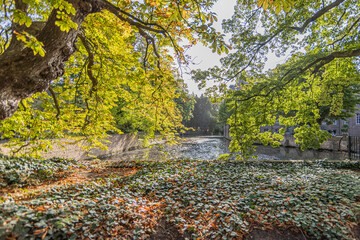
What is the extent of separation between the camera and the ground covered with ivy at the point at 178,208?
2.37 m

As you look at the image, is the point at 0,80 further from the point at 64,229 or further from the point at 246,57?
the point at 246,57

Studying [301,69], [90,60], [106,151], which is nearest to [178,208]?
[90,60]

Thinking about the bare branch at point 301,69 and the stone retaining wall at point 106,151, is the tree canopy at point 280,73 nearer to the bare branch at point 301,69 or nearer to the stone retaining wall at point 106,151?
the bare branch at point 301,69

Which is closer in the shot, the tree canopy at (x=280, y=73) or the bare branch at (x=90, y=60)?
the bare branch at (x=90, y=60)

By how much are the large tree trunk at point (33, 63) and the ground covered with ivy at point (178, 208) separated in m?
1.54

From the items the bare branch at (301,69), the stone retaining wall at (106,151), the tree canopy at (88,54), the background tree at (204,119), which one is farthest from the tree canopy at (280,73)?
the background tree at (204,119)

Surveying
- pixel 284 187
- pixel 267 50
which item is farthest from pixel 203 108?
pixel 284 187

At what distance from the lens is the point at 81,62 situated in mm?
6133

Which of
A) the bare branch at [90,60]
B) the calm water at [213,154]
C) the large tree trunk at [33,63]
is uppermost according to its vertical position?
the bare branch at [90,60]

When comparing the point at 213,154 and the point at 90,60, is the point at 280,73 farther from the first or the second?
the point at 213,154

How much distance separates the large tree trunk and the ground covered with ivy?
1.54 m

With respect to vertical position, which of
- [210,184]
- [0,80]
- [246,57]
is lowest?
[210,184]

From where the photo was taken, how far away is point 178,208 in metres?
3.39

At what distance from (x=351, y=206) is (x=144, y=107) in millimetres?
6167
